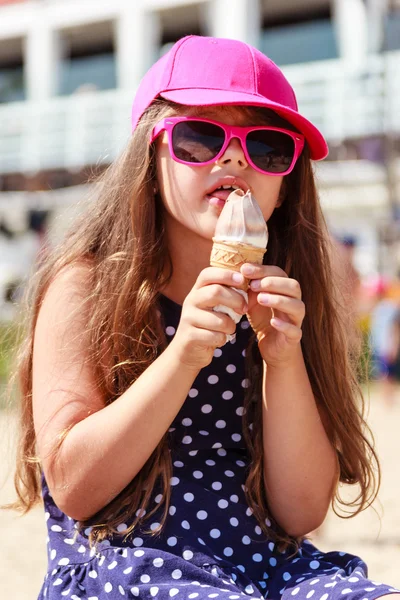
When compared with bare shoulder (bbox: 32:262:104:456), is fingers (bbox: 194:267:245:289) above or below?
above

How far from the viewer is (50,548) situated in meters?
1.91

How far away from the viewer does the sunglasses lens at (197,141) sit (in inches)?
76.1

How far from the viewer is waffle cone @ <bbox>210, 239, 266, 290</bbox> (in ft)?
5.81

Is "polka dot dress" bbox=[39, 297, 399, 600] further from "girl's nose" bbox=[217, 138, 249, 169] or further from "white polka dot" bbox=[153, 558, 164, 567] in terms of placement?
"girl's nose" bbox=[217, 138, 249, 169]

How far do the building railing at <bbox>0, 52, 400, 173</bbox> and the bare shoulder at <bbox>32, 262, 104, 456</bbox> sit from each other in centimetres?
1224

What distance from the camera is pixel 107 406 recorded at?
1858 mm

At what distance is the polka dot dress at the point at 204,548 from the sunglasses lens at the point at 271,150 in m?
0.43

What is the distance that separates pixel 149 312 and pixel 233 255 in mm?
363

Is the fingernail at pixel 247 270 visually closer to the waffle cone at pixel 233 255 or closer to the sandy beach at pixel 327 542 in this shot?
the waffle cone at pixel 233 255

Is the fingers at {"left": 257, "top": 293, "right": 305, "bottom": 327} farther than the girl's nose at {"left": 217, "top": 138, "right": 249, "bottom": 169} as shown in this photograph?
No

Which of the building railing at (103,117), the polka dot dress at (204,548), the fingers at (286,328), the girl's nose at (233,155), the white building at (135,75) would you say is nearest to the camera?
the polka dot dress at (204,548)

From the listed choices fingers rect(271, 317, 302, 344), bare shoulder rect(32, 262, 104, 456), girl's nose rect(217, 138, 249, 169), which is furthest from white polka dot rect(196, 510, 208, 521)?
girl's nose rect(217, 138, 249, 169)

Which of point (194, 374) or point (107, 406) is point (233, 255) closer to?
point (194, 374)

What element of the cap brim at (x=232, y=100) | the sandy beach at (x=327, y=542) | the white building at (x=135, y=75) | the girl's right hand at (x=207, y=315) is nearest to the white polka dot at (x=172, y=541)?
the girl's right hand at (x=207, y=315)
